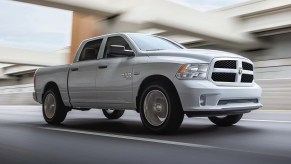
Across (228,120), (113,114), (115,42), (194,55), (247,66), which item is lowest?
(113,114)

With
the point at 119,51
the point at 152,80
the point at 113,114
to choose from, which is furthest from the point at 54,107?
the point at 152,80

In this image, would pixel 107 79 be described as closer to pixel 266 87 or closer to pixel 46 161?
pixel 46 161

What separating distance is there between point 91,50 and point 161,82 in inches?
107

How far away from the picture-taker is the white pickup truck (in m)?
6.28

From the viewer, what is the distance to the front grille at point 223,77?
6.45m

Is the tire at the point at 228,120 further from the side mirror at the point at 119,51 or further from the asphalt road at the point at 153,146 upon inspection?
the side mirror at the point at 119,51

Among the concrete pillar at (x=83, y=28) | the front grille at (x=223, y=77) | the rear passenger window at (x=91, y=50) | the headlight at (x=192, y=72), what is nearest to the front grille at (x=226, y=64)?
the front grille at (x=223, y=77)

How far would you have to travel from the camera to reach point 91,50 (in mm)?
8789

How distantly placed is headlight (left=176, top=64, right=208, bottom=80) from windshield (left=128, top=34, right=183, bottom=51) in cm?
133

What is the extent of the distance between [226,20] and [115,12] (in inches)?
392

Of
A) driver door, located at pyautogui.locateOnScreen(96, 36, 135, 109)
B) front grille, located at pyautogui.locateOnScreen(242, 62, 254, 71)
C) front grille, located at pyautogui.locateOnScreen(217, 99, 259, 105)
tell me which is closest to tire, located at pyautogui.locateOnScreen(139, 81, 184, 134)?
driver door, located at pyautogui.locateOnScreen(96, 36, 135, 109)

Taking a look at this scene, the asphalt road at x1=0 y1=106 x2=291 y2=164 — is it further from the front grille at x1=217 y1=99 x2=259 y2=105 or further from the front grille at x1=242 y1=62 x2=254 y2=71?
the front grille at x1=242 y1=62 x2=254 y2=71

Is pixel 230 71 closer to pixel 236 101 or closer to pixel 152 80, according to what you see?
pixel 236 101

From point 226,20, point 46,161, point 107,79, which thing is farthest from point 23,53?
point 46,161
